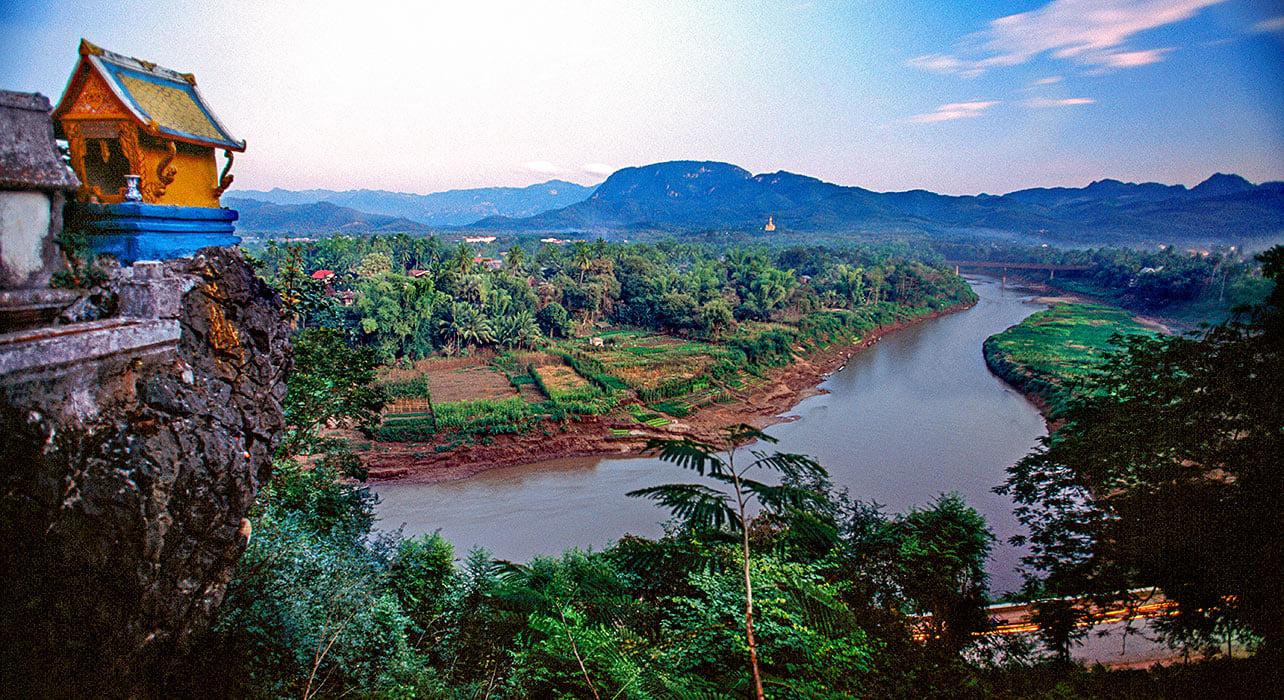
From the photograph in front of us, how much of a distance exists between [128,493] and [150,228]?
1972 mm

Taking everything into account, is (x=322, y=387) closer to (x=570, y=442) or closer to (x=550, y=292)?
(x=570, y=442)

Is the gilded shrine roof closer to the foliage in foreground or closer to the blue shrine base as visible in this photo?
the blue shrine base

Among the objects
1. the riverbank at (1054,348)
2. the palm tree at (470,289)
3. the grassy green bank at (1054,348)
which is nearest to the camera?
the riverbank at (1054,348)

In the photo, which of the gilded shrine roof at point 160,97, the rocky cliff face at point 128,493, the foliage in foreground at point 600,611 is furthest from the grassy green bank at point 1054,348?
the gilded shrine roof at point 160,97

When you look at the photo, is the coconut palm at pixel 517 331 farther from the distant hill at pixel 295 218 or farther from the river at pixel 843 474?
the river at pixel 843 474

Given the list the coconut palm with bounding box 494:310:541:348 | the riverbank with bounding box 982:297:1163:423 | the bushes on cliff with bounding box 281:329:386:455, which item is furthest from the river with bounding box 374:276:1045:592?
the coconut palm with bounding box 494:310:541:348

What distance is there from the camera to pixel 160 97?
425 centimetres

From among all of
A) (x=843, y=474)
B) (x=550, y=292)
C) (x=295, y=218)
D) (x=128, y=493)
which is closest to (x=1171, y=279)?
(x=843, y=474)

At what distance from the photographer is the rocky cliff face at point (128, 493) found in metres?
2.66

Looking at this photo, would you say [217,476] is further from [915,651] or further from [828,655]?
[915,651]

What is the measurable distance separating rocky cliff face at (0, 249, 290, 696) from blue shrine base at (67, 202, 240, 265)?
0.79 ft

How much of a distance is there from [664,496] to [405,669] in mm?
3351

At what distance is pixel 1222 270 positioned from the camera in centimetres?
624

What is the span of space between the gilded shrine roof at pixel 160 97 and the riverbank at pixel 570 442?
33.0ft
